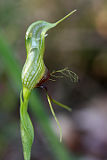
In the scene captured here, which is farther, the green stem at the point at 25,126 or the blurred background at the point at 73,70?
the blurred background at the point at 73,70

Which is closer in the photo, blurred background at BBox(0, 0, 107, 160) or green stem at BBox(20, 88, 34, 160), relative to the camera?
green stem at BBox(20, 88, 34, 160)

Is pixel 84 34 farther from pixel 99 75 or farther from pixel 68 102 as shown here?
pixel 68 102

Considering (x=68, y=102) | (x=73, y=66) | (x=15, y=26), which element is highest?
(x=15, y=26)

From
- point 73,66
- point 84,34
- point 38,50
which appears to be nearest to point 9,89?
point 73,66

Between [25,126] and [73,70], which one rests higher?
[25,126]

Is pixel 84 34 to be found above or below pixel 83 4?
below

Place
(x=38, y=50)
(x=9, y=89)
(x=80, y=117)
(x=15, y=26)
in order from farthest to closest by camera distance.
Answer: (x=80, y=117)
(x=9, y=89)
(x=15, y=26)
(x=38, y=50)

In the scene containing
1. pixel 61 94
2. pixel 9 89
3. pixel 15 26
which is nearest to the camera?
pixel 15 26

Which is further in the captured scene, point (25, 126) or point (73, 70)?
point (73, 70)
